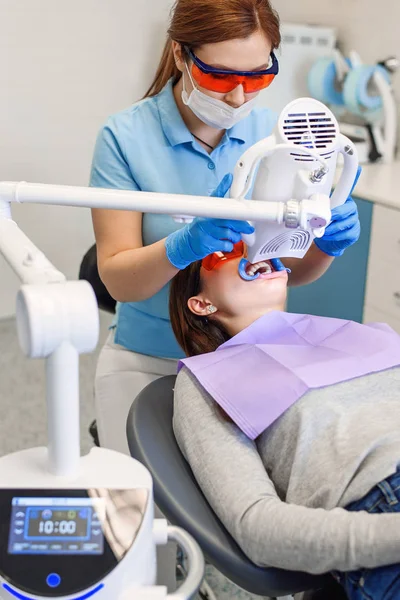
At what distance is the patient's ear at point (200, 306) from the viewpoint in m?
1.45

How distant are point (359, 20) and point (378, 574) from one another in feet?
8.78

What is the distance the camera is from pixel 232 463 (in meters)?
1.11

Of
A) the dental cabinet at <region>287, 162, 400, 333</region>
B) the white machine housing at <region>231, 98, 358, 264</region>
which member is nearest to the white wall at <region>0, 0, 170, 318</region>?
the dental cabinet at <region>287, 162, 400, 333</region>

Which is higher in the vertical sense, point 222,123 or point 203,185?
point 222,123

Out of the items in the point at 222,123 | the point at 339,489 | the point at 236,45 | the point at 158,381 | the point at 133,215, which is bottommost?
the point at 158,381

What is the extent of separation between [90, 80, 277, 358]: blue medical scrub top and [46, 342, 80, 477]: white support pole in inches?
30.4

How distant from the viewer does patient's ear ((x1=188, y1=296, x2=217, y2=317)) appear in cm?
145

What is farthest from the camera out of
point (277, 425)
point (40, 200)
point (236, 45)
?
point (236, 45)

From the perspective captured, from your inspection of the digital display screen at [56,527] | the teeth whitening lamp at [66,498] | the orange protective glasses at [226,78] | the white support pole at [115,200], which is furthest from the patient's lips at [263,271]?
the digital display screen at [56,527]

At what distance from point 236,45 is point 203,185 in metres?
0.32

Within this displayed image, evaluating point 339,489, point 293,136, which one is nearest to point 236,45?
point 293,136

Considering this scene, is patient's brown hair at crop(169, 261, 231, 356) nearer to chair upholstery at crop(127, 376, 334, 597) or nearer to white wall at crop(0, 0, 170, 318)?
chair upholstery at crop(127, 376, 334, 597)

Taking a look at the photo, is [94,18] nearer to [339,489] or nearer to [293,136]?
[293,136]

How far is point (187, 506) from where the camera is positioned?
1.10 metres
